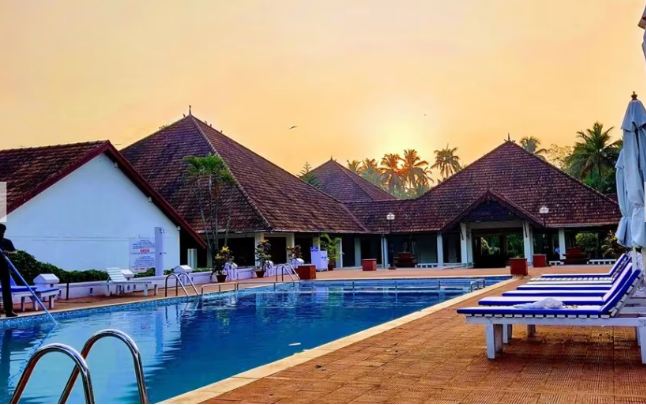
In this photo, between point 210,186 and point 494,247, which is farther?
point 494,247

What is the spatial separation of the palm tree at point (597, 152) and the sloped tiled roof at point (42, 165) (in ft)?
100

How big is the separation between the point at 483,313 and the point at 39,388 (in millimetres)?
4667

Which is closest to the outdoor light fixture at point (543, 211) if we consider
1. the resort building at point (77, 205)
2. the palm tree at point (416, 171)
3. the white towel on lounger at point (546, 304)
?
the resort building at point (77, 205)

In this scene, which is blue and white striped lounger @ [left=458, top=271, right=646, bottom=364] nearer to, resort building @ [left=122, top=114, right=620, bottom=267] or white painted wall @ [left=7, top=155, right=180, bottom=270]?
white painted wall @ [left=7, top=155, right=180, bottom=270]

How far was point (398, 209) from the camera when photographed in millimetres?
33969

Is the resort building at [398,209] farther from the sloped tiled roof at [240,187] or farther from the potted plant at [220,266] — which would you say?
the potted plant at [220,266]

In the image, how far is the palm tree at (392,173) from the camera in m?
78.6

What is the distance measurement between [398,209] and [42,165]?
64.9ft

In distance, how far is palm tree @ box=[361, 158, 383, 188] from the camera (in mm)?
84606

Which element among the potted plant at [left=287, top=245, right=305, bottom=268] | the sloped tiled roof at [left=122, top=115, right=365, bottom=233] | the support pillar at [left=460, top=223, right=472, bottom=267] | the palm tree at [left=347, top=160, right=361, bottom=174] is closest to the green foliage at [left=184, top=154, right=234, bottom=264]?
the sloped tiled roof at [left=122, top=115, right=365, bottom=233]

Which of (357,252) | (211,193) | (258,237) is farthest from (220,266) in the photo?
(357,252)

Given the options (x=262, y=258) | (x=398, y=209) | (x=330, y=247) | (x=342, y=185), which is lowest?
(x=262, y=258)

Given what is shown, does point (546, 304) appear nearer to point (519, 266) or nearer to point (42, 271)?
point (42, 271)

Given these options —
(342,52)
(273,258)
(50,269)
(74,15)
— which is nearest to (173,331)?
(74,15)
